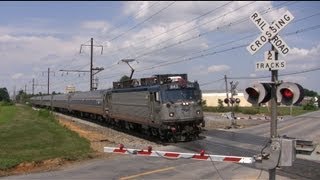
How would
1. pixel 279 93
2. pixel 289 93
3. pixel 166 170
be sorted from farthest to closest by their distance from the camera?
pixel 166 170, pixel 279 93, pixel 289 93

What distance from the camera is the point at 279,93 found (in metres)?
10.3

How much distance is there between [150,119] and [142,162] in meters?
9.29

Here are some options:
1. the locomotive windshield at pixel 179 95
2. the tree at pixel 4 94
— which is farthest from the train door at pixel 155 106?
the tree at pixel 4 94

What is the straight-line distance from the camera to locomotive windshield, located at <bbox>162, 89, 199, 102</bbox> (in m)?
26.3

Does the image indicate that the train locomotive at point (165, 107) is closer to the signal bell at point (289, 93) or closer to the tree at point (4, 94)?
the signal bell at point (289, 93)

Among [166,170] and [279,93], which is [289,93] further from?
[166,170]

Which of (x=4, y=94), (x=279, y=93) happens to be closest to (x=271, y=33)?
(x=279, y=93)

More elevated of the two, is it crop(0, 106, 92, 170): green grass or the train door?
the train door

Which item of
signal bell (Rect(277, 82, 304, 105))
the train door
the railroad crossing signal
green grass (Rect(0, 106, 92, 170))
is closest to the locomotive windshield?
the train door

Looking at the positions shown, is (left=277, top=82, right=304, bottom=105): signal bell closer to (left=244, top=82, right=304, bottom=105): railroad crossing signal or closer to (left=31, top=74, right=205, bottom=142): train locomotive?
(left=244, top=82, right=304, bottom=105): railroad crossing signal

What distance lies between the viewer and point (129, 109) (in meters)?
32.1

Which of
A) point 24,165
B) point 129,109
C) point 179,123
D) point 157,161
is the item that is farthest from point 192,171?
point 129,109

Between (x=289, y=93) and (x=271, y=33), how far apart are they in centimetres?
125

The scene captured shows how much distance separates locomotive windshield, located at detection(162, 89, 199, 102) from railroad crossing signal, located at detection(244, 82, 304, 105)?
15.6 m
